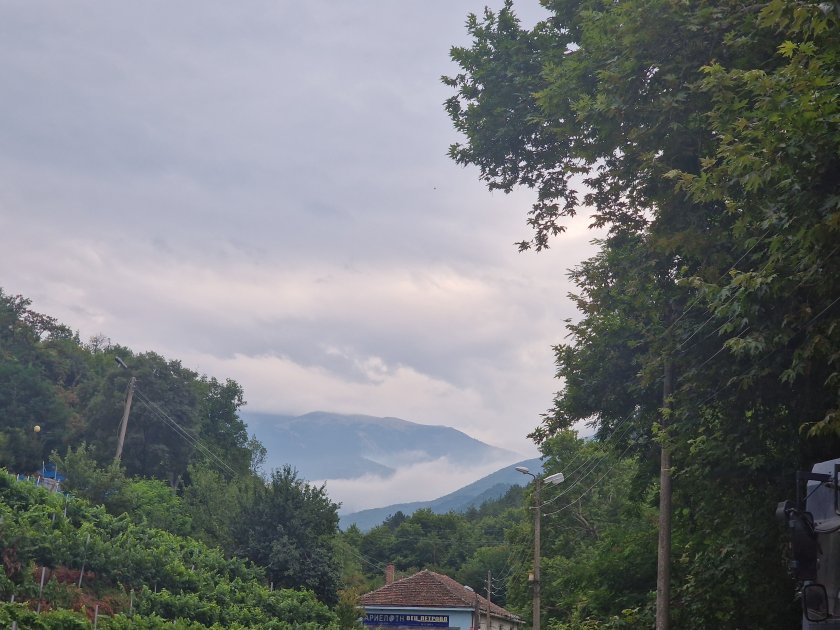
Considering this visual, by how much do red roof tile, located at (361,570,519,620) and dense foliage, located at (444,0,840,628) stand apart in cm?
4173

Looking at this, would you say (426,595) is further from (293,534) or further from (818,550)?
(818,550)

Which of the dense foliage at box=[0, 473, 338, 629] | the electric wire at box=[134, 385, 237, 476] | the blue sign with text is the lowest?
the blue sign with text

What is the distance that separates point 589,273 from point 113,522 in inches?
851

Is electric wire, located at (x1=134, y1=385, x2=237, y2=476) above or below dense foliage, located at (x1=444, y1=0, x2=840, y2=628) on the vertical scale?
above

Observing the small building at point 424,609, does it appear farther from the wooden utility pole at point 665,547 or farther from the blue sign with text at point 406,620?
the wooden utility pole at point 665,547

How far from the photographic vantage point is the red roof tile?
64812 millimetres

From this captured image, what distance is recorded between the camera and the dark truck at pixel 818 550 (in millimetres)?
8742

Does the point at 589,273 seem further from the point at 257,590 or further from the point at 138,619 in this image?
the point at 257,590

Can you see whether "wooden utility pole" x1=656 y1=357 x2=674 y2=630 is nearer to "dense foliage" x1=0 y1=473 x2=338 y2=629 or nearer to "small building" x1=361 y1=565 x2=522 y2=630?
"dense foliage" x1=0 y1=473 x2=338 y2=629

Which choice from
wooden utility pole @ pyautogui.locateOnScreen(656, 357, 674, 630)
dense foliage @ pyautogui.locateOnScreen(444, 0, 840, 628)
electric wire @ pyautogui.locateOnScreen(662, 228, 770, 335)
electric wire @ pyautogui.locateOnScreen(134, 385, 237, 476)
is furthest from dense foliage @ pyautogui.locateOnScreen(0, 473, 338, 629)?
electric wire @ pyautogui.locateOnScreen(134, 385, 237, 476)

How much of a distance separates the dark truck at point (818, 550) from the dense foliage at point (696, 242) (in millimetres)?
1804

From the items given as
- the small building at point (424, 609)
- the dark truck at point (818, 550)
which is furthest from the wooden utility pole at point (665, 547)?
the small building at point (424, 609)

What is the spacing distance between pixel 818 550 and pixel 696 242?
7.37 metres

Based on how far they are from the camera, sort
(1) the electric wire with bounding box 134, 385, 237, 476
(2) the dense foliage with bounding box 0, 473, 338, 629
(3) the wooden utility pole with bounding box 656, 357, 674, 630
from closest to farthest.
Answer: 1. (3) the wooden utility pole with bounding box 656, 357, 674, 630
2. (2) the dense foliage with bounding box 0, 473, 338, 629
3. (1) the electric wire with bounding box 134, 385, 237, 476
